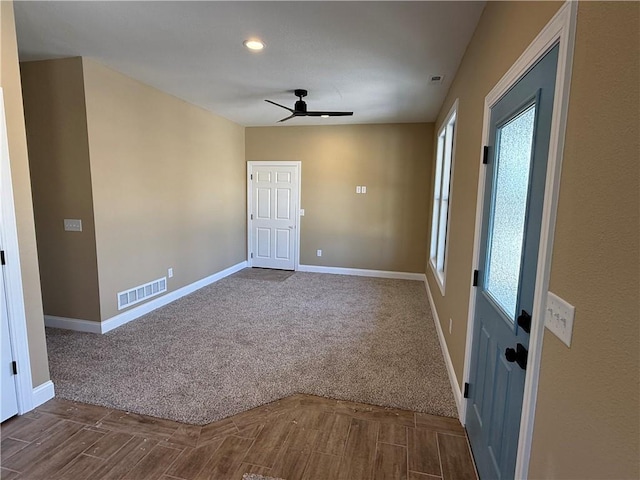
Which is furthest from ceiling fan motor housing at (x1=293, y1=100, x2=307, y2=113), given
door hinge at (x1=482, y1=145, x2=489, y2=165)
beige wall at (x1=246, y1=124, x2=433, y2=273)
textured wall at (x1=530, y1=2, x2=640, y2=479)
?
textured wall at (x1=530, y1=2, x2=640, y2=479)

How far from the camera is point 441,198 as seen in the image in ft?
14.5

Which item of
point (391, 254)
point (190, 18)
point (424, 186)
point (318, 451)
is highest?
point (190, 18)

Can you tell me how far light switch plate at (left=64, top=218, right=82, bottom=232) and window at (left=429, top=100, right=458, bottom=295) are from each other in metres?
3.73

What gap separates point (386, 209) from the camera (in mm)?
5824

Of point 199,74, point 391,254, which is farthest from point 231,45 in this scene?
point 391,254

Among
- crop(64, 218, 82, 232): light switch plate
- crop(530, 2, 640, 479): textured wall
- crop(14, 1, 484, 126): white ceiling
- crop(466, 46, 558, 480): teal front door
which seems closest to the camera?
crop(530, 2, 640, 479): textured wall

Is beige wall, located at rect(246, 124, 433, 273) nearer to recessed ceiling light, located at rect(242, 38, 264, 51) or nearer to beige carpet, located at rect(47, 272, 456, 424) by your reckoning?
beige carpet, located at rect(47, 272, 456, 424)

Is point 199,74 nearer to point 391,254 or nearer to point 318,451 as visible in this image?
point 318,451

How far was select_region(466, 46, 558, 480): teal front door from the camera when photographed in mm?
1193

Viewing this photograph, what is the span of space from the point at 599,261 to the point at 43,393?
316cm

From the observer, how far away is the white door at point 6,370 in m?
2.04

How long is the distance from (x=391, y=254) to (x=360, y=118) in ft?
7.82

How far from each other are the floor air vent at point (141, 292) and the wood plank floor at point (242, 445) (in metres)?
1.45

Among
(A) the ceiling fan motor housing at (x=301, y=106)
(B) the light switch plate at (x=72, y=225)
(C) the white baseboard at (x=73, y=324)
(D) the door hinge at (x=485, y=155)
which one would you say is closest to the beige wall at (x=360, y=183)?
(A) the ceiling fan motor housing at (x=301, y=106)
